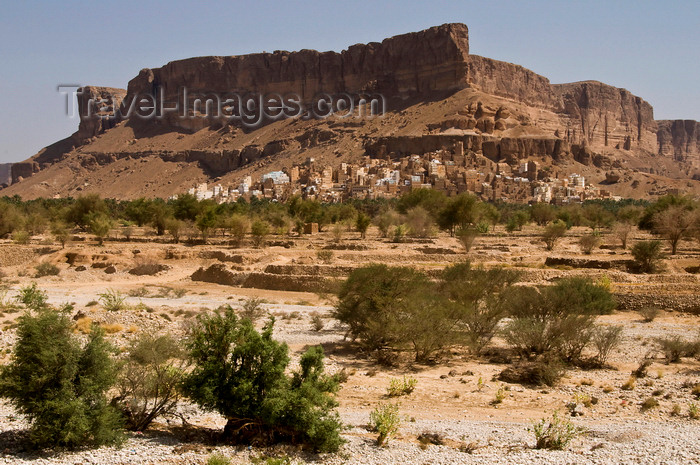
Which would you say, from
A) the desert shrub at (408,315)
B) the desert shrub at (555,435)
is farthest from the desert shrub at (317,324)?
the desert shrub at (555,435)

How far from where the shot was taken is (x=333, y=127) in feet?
476

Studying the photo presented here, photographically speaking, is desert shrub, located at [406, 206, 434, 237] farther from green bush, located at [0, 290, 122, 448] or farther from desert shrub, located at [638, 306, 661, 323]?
green bush, located at [0, 290, 122, 448]

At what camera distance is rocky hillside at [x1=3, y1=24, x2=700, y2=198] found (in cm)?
12550

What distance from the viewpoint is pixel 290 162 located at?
13325 centimetres

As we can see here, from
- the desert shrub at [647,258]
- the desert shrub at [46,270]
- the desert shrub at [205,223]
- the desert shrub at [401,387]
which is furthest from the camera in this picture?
the desert shrub at [205,223]

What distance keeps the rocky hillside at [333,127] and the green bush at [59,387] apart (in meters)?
115

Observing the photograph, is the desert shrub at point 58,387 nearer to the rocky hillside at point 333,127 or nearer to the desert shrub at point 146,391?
the desert shrub at point 146,391

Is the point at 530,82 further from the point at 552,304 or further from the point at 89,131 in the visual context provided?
the point at 552,304

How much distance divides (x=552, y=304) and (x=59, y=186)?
158255 millimetres

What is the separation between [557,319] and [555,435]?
20.8 ft

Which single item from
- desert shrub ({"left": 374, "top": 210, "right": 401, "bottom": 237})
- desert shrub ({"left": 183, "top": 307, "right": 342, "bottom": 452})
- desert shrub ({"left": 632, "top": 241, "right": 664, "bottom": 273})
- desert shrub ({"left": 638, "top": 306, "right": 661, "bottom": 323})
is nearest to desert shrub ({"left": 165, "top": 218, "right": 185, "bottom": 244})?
desert shrub ({"left": 374, "top": 210, "right": 401, "bottom": 237})

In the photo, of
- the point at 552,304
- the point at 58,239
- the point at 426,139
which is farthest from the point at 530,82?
the point at 552,304

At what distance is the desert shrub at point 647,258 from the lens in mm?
28359

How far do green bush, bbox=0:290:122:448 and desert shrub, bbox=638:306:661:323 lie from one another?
16.9 meters
